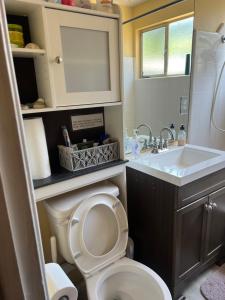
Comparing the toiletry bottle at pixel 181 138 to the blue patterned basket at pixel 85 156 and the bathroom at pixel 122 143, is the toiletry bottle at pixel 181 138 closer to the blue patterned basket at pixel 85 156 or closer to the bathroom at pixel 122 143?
the bathroom at pixel 122 143

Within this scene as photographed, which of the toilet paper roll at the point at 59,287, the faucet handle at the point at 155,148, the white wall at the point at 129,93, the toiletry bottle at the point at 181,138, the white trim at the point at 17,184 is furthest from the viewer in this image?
the toiletry bottle at the point at 181,138

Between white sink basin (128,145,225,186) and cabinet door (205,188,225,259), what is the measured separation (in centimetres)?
22

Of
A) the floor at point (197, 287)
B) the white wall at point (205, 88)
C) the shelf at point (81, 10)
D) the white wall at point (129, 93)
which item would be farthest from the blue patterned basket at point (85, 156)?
the floor at point (197, 287)

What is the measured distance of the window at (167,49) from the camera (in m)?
1.67

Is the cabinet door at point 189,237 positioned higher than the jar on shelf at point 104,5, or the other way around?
the jar on shelf at point 104,5

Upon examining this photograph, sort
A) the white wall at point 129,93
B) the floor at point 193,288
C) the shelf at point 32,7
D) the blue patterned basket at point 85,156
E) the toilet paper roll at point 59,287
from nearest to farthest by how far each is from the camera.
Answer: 1. the toilet paper roll at point 59,287
2. the shelf at point 32,7
3. the blue patterned basket at point 85,156
4. the floor at point 193,288
5. the white wall at point 129,93

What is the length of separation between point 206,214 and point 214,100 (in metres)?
1.10

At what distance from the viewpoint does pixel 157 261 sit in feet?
4.81

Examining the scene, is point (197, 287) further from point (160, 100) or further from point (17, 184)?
point (17, 184)

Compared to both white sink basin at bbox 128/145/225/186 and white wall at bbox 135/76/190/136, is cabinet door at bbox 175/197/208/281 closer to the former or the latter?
white sink basin at bbox 128/145/225/186

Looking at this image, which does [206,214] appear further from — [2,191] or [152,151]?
[2,191]

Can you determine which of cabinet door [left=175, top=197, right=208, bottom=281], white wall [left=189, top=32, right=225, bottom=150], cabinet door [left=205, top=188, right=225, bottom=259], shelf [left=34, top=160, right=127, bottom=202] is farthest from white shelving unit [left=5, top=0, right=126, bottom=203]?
white wall [left=189, top=32, right=225, bottom=150]

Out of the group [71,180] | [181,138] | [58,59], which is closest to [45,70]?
[58,59]

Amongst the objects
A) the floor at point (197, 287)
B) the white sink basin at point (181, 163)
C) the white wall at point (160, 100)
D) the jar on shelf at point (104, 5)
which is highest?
the jar on shelf at point (104, 5)
